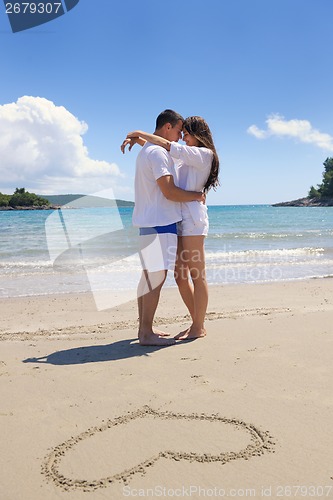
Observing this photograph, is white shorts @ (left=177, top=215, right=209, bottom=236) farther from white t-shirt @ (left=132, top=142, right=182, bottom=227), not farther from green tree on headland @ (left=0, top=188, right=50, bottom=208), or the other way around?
green tree on headland @ (left=0, top=188, right=50, bottom=208)

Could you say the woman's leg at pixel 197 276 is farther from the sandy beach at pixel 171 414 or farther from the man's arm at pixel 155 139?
the man's arm at pixel 155 139

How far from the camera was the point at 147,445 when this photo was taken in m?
2.39

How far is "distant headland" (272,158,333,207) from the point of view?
10319 cm

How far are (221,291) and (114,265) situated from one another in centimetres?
495

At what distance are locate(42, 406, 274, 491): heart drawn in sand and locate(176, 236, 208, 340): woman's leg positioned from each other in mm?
1792

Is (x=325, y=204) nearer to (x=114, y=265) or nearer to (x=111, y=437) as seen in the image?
(x=114, y=265)

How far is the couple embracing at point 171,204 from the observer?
4.18 meters

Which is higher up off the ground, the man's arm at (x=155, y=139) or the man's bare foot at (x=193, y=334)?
the man's arm at (x=155, y=139)

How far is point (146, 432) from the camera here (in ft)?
8.30

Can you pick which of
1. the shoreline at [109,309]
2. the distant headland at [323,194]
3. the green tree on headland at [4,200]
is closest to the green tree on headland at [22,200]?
the green tree on headland at [4,200]

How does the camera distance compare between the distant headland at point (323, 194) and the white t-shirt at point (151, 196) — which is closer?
the white t-shirt at point (151, 196)

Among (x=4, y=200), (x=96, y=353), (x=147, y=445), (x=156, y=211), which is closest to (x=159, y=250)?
(x=156, y=211)

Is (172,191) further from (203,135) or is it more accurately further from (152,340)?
(152,340)

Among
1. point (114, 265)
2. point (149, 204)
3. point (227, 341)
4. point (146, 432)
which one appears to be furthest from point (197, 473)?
point (114, 265)
